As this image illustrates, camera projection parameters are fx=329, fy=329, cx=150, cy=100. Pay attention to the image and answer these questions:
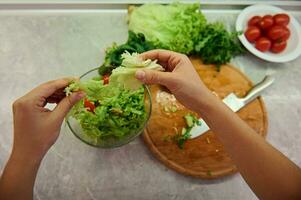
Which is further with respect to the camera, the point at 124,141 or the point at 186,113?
the point at 186,113

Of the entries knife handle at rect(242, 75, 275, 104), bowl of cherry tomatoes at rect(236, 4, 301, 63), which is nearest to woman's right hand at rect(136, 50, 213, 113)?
knife handle at rect(242, 75, 275, 104)

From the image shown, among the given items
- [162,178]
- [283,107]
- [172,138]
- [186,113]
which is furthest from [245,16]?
[162,178]

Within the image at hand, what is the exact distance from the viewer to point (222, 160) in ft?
3.93

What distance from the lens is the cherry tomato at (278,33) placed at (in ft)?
4.67

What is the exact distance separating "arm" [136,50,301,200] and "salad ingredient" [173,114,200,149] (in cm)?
22

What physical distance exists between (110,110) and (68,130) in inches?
10.0

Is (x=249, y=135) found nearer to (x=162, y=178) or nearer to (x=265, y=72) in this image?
(x=162, y=178)

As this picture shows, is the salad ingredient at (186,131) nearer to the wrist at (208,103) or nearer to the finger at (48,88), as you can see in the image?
the wrist at (208,103)

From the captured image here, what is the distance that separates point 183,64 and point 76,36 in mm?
620

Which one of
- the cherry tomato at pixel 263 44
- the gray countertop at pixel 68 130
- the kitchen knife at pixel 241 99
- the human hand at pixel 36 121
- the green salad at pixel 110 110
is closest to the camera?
the human hand at pixel 36 121

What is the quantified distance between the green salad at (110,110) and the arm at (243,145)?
105 mm

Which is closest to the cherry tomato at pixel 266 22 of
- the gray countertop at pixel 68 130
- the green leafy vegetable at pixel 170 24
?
the gray countertop at pixel 68 130

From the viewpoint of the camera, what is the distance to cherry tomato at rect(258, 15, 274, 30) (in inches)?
56.6

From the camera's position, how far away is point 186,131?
4.02 feet
